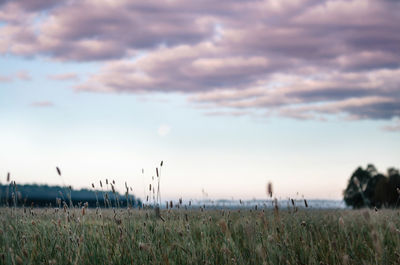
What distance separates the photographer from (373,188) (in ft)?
96.8

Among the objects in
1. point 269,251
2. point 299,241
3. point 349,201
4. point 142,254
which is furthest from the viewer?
point 349,201

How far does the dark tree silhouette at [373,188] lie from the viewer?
2466 centimetres

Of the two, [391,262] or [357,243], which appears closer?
[391,262]

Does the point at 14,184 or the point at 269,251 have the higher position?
the point at 14,184

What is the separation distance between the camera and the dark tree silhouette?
24656mm

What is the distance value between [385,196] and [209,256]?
2294 centimetres

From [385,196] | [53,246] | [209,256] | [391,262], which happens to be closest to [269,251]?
[209,256]

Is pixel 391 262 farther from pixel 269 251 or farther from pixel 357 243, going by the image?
pixel 269 251

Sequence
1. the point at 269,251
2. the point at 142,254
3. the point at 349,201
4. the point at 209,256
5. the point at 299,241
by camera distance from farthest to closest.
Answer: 1. the point at 349,201
2. the point at 299,241
3. the point at 209,256
4. the point at 142,254
5. the point at 269,251

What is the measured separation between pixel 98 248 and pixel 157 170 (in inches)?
64.5

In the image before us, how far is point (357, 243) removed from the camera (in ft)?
19.7

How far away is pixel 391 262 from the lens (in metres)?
5.29

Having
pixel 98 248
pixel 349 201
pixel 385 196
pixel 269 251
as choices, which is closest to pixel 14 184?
pixel 98 248

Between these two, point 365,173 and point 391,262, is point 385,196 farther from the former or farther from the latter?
point 391,262
